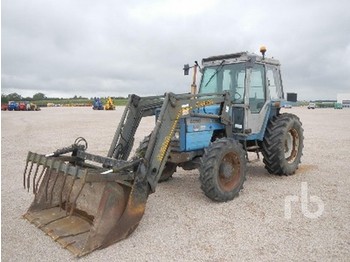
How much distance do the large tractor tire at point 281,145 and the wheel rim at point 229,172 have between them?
146 cm

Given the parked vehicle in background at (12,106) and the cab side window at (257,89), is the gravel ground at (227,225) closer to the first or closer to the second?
the cab side window at (257,89)

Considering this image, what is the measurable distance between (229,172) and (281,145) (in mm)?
1806

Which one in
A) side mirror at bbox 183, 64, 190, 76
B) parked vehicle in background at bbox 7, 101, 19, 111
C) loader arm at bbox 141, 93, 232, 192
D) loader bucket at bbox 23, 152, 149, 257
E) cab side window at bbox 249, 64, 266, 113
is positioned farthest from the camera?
parked vehicle in background at bbox 7, 101, 19, 111

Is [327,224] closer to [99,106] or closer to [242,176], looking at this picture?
[242,176]

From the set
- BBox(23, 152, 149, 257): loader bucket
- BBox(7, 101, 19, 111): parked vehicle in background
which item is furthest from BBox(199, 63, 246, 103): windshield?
BBox(7, 101, 19, 111): parked vehicle in background

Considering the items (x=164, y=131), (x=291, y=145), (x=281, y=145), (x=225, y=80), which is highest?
(x=225, y=80)

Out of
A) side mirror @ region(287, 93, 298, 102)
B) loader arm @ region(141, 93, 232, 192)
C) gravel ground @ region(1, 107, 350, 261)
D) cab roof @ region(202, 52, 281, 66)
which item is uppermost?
cab roof @ region(202, 52, 281, 66)

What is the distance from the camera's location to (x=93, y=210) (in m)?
4.75

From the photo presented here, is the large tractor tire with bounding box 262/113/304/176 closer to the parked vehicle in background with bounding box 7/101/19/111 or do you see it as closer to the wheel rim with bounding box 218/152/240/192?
the wheel rim with bounding box 218/152/240/192

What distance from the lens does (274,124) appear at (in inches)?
291

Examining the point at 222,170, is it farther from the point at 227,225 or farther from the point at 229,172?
the point at 227,225

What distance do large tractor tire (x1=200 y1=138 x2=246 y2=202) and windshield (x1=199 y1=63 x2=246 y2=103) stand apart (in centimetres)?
136

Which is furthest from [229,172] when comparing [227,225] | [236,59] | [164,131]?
[236,59]

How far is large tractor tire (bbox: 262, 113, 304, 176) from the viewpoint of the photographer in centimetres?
718
